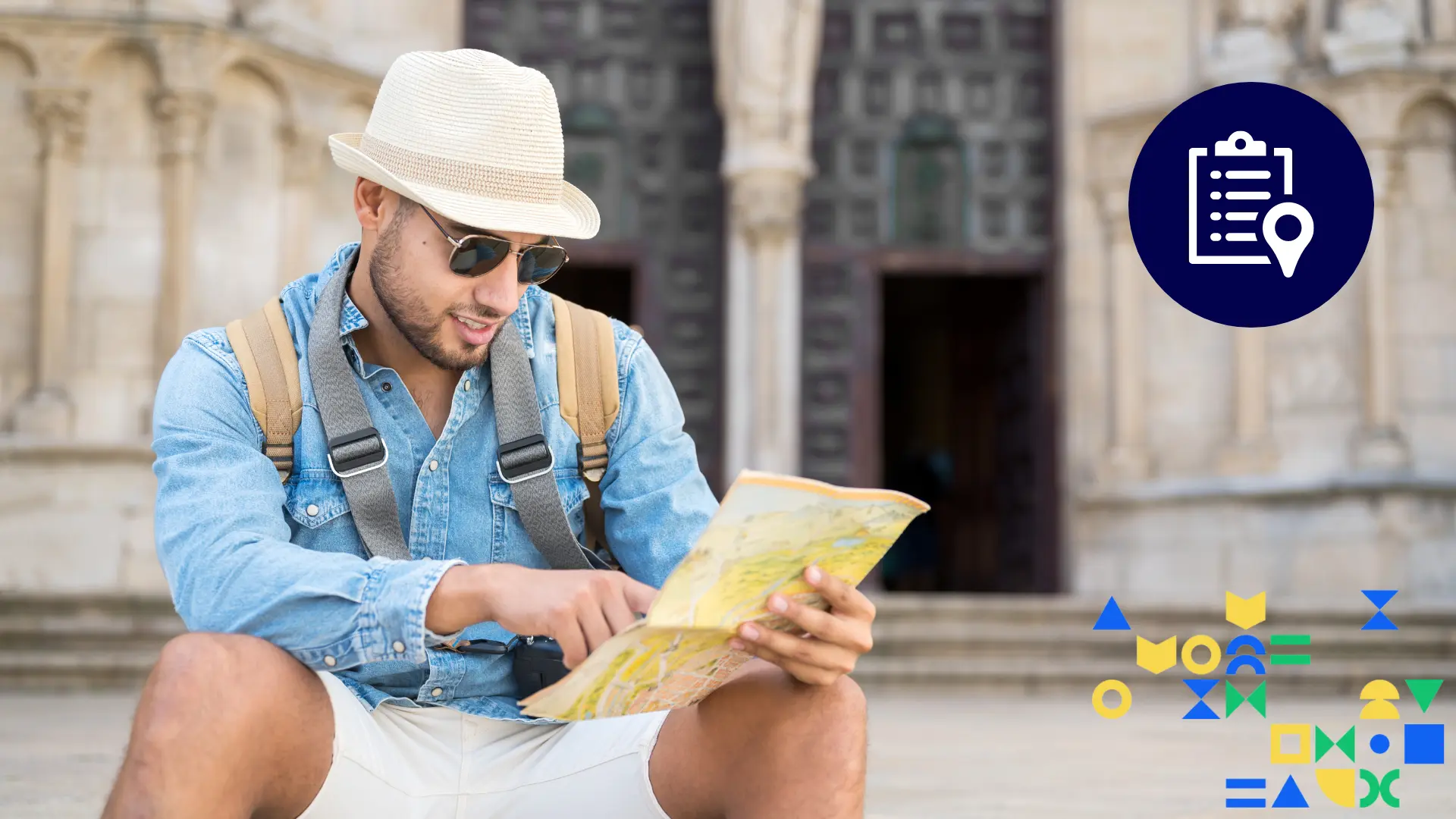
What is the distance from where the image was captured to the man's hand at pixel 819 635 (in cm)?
166

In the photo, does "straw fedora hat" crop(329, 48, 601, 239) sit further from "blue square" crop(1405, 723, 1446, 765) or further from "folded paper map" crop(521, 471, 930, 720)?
"blue square" crop(1405, 723, 1446, 765)

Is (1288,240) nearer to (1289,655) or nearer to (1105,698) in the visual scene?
(1289,655)

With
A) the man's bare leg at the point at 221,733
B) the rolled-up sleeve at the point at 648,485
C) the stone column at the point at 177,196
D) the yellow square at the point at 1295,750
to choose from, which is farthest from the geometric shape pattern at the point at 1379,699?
the stone column at the point at 177,196

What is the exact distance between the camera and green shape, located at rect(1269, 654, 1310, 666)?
22.1 ft

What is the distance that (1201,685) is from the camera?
6727 millimetres

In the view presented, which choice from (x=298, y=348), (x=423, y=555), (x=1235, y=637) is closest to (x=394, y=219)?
(x=298, y=348)

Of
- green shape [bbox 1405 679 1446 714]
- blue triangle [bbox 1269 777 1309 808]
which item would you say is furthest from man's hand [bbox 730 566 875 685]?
green shape [bbox 1405 679 1446 714]

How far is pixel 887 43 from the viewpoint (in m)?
9.73

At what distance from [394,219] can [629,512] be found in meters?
0.47

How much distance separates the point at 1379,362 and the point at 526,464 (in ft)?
24.4

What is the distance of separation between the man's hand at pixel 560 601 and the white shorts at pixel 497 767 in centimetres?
23

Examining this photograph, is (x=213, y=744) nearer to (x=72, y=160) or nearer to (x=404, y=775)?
(x=404, y=775)

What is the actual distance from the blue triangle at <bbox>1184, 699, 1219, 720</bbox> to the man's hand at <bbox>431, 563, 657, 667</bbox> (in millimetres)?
4326

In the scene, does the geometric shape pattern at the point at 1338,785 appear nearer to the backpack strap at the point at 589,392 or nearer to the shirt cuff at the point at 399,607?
the backpack strap at the point at 589,392
